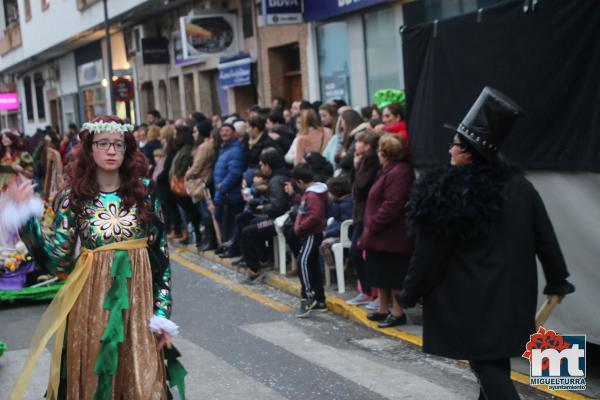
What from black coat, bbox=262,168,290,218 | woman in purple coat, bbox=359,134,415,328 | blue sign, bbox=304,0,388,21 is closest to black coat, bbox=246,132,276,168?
Answer: black coat, bbox=262,168,290,218

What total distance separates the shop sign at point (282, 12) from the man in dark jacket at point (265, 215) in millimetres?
6692

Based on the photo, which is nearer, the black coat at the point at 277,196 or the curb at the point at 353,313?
the curb at the point at 353,313

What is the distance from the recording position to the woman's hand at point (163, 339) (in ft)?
15.9

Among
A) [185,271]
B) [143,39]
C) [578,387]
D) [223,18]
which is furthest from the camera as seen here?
[143,39]

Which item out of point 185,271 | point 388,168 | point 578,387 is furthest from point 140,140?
point 578,387

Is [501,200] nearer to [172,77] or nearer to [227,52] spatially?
[227,52]

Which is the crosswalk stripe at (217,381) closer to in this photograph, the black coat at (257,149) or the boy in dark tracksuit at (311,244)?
the boy in dark tracksuit at (311,244)

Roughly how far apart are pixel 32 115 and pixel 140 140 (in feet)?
96.0

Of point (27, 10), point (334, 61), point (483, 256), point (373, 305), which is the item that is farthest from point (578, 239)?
point (27, 10)

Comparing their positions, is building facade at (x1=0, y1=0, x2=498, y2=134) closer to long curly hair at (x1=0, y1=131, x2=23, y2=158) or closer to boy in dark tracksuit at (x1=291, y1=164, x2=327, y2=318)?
boy in dark tracksuit at (x1=291, y1=164, x2=327, y2=318)

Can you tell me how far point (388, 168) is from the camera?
8.40 meters

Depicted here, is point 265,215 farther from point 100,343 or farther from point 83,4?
point 83,4

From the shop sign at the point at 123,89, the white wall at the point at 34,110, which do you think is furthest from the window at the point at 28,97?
the shop sign at the point at 123,89

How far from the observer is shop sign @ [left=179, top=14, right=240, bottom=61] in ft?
69.4
